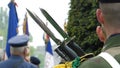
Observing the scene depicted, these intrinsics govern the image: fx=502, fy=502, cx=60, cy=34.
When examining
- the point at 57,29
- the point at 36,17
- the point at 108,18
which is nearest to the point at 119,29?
the point at 108,18

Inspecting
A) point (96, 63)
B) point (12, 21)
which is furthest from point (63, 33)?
point (12, 21)

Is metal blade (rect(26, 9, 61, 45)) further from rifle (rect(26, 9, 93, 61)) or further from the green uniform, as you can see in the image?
the green uniform

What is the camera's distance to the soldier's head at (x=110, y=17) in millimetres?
2768

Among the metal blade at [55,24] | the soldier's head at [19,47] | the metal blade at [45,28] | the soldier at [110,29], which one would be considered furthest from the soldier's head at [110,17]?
the soldier's head at [19,47]

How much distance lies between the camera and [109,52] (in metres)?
2.73

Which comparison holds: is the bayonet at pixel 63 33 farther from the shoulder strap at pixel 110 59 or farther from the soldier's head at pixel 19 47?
the soldier's head at pixel 19 47

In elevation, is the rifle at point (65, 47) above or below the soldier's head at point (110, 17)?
below

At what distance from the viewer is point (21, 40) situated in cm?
652

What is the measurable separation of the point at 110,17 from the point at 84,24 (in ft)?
31.7

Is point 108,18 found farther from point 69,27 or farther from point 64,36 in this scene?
point 69,27

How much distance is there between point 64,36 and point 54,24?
127 millimetres

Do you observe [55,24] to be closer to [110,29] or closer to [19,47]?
[110,29]

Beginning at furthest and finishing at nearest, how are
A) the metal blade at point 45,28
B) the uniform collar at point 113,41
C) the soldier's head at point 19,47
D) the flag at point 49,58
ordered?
the flag at point 49,58 < the soldier's head at point 19,47 < the metal blade at point 45,28 < the uniform collar at point 113,41

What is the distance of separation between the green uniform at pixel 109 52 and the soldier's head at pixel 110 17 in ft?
0.13
